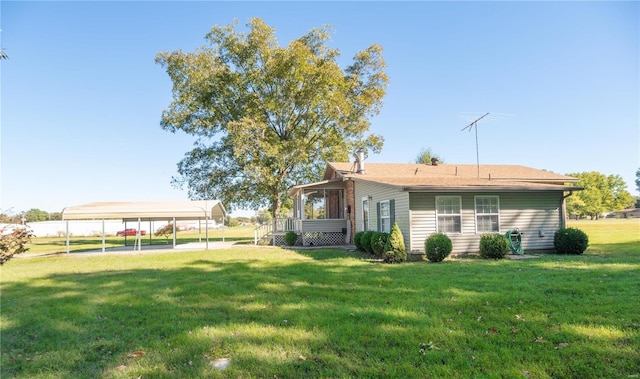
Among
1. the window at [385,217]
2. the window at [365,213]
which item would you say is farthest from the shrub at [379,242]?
the window at [365,213]

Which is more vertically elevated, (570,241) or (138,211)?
(138,211)

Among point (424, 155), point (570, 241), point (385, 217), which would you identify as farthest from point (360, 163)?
point (424, 155)

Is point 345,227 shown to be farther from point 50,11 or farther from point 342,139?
point 50,11

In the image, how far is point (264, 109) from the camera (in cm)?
2336

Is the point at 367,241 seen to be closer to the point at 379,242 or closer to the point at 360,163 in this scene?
the point at 379,242

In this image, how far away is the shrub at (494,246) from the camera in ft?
37.1

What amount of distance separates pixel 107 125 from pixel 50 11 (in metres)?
10.5

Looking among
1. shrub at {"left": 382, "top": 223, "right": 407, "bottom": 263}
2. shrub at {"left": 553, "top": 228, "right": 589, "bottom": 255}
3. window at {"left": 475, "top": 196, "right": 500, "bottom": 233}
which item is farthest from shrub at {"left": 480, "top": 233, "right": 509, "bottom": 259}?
shrub at {"left": 382, "top": 223, "right": 407, "bottom": 263}

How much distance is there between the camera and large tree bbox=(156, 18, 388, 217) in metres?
22.4

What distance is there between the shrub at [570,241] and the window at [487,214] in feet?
6.78

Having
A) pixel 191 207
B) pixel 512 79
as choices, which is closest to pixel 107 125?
pixel 191 207

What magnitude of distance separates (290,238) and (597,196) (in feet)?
253

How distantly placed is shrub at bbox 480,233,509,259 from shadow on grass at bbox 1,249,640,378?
341 centimetres

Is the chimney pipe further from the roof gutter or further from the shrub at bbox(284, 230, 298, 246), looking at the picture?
the roof gutter
